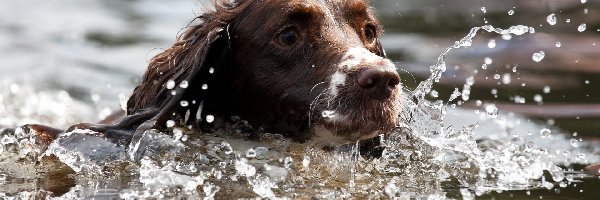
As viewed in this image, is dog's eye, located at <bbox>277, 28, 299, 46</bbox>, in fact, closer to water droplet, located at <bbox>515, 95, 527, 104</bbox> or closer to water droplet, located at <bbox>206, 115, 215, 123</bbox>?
water droplet, located at <bbox>206, 115, 215, 123</bbox>

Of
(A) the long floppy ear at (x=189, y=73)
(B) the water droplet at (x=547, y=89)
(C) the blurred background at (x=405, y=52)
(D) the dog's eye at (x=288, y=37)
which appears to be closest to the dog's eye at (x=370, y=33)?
(D) the dog's eye at (x=288, y=37)

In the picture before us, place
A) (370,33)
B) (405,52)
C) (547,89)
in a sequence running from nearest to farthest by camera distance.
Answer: (370,33) < (547,89) < (405,52)

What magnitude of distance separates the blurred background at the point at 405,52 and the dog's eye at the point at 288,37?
9.45 feet

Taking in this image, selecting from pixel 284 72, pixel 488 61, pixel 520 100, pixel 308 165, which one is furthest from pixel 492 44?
pixel 284 72

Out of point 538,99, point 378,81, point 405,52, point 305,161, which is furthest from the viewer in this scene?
point 405,52

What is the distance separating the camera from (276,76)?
5559mm

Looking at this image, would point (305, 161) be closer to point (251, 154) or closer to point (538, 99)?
point (251, 154)

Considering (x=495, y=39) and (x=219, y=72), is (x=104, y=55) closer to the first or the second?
(x=495, y=39)

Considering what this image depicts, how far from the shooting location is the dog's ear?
5711 millimetres

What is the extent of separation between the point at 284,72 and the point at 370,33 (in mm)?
613

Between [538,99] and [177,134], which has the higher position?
[538,99]

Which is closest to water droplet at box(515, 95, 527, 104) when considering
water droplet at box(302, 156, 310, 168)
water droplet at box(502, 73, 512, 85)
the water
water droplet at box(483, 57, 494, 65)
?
water droplet at box(502, 73, 512, 85)

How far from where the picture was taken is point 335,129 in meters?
5.32

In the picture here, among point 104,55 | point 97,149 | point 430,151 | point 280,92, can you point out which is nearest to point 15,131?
point 97,149
